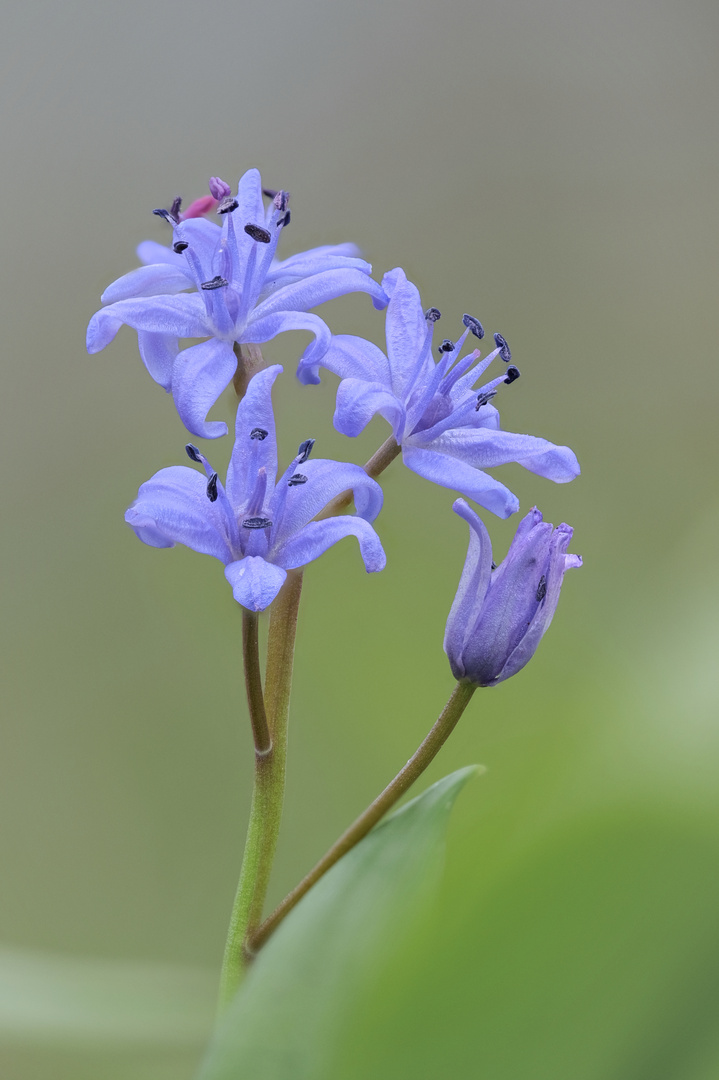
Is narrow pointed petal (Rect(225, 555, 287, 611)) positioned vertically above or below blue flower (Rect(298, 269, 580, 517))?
below

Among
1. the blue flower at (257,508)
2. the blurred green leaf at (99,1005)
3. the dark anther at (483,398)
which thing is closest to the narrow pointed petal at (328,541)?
the blue flower at (257,508)

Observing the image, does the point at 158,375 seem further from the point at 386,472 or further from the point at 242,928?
the point at 242,928

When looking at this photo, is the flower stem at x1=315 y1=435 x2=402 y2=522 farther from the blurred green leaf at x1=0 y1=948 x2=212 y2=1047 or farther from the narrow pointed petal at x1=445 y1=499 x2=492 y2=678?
the blurred green leaf at x1=0 y1=948 x2=212 y2=1047

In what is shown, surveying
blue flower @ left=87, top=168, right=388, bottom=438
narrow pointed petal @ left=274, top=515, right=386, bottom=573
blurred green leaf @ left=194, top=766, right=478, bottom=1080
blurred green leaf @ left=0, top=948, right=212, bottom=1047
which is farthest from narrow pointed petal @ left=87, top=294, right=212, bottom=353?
blurred green leaf @ left=0, top=948, right=212, bottom=1047

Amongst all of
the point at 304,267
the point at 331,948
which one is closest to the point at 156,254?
the point at 304,267

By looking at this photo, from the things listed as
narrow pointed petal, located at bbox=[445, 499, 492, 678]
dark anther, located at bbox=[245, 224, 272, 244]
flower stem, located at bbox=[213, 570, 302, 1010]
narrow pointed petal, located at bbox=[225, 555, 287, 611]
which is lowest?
flower stem, located at bbox=[213, 570, 302, 1010]

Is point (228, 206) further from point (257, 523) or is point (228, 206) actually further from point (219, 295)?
point (257, 523)

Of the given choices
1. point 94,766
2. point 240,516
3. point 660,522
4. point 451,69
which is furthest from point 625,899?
point 451,69
